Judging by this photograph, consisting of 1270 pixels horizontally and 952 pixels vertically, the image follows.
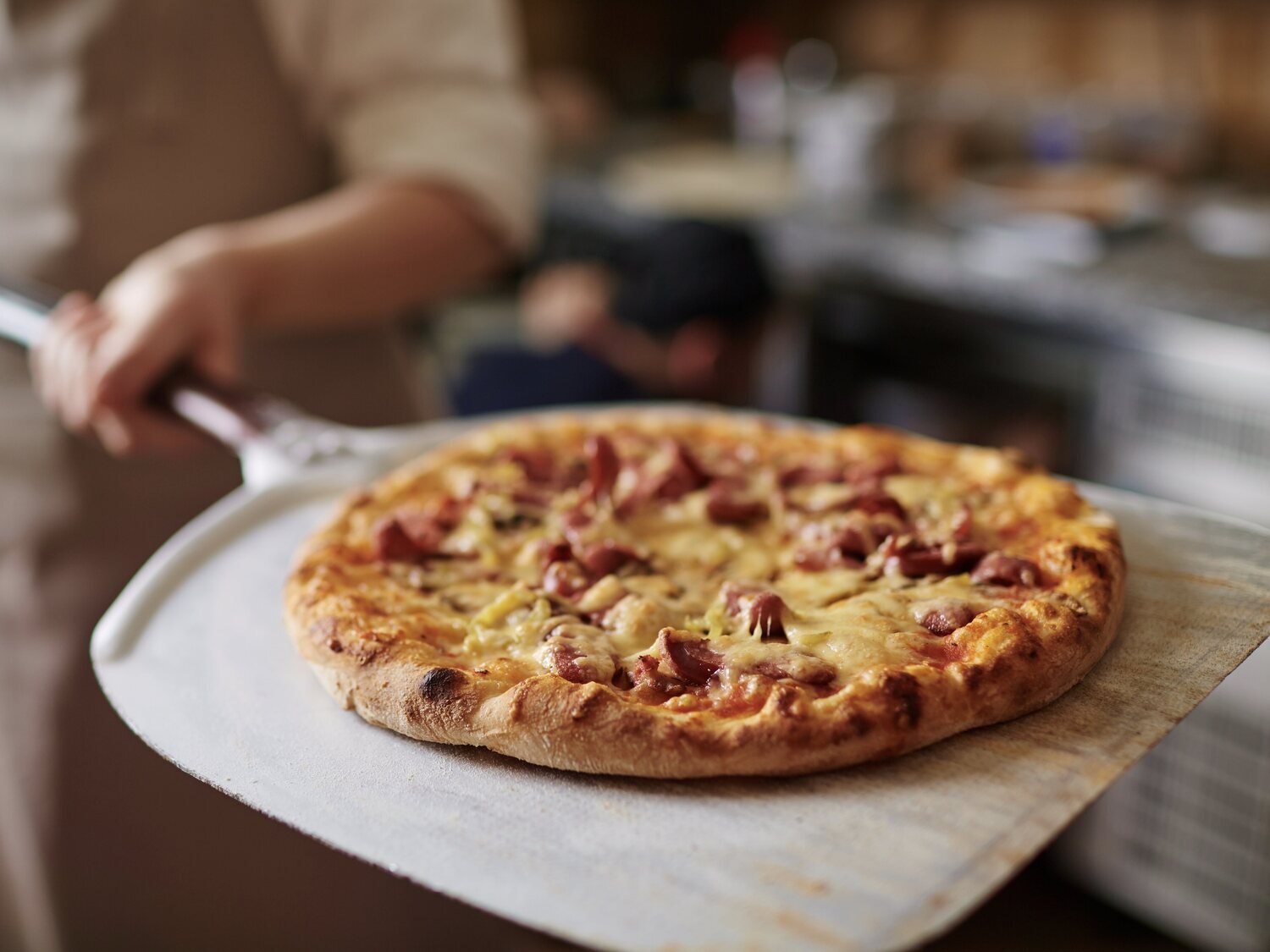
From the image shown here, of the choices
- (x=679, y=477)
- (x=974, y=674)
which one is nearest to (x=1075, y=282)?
(x=679, y=477)

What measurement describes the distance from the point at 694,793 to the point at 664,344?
6.83ft

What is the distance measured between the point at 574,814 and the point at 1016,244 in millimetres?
2108

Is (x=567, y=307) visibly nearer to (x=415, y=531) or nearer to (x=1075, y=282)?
(x=1075, y=282)

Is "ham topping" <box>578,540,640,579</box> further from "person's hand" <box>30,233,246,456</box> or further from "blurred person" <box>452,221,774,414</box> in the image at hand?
"blurred person" <box>452,221,774,414</box>

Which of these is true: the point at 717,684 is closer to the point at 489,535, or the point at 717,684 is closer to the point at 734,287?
the point at 489,535

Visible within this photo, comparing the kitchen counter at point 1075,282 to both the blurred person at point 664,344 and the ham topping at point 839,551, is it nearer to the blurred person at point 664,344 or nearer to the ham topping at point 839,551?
the blurred person at point 664,344

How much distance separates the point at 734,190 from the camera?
338 centimetres

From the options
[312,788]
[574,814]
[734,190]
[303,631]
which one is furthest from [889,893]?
[734,190]

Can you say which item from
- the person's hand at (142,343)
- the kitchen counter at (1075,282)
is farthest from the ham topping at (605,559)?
the kitchen counter at (1075,282)

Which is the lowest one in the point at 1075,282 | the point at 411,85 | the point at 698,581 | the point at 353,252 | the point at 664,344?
the point at 664,344

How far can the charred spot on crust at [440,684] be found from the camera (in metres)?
0.92

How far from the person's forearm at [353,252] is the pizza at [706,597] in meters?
0.29

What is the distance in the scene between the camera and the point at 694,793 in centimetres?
87

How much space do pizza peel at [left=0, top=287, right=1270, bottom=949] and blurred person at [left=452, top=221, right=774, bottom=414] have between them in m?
1.68
